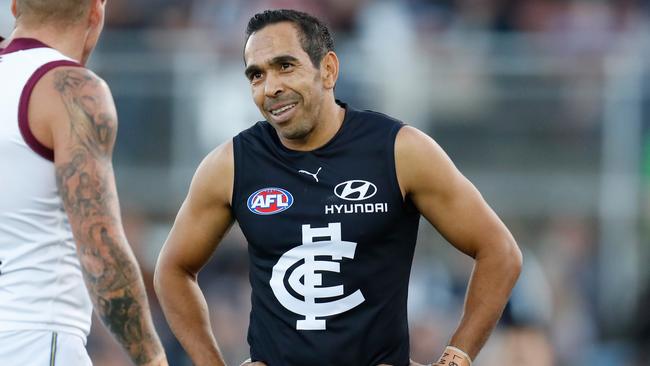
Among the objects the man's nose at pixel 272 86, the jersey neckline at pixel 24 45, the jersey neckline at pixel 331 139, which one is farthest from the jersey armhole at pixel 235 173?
the jersey neckline at pixel 24 45

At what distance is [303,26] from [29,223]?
1753mm

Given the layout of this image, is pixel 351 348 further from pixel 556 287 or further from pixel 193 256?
pixel 556 287

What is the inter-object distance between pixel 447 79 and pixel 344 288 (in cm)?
601

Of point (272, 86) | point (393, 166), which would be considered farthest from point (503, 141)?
point (272, 86)

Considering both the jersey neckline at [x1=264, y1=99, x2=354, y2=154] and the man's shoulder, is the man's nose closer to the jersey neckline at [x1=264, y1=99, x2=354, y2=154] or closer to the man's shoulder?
the jersey neckline at [x1=264, y1=99, x2=354, y2=154]

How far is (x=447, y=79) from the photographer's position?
1123 centimetres

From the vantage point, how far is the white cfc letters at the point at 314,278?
5473mm

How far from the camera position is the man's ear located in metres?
5.81

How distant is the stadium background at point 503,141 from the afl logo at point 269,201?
517 cm

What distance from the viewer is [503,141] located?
1123 cm

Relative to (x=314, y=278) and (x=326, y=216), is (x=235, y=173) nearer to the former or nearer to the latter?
(x=326, y=216)

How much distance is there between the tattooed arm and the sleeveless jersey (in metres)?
0.07

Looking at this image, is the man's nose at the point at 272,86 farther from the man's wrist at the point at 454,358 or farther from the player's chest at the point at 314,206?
the man's wrist at the point at 454,358

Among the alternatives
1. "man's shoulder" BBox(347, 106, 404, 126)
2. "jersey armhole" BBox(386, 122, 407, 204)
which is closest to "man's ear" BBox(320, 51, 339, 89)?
"man's shoulder" BBox(347, 106, 404, 126)
